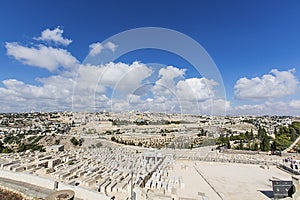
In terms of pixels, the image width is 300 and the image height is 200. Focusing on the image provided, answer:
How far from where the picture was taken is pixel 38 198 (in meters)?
8.55

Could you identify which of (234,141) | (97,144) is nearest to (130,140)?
(97,144)

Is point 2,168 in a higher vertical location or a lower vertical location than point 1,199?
higher

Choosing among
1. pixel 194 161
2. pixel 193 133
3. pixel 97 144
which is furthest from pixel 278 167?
pixel 193 133

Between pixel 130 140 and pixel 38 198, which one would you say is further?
pixel 130 140

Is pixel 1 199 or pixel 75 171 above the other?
pixel 75 171

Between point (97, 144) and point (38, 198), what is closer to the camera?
point (38, 198)

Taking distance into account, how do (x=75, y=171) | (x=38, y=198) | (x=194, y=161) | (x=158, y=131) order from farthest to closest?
(x=158, y=131), (x=194, y=161), (x=75, y=171), (x=38, y=198)

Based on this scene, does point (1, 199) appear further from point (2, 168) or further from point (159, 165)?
point (159, 165)

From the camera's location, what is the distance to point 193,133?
37156mm

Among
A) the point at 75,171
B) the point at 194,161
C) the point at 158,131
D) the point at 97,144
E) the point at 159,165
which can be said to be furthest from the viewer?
the point at 158,131

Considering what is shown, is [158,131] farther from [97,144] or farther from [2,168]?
[2,168]

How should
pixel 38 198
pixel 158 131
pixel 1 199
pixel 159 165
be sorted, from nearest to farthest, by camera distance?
pixel 38 198 < pixel 1 199 < pixel 159 165 < pixel 158 131

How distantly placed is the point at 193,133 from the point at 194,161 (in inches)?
885

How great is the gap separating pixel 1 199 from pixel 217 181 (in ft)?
33.3
